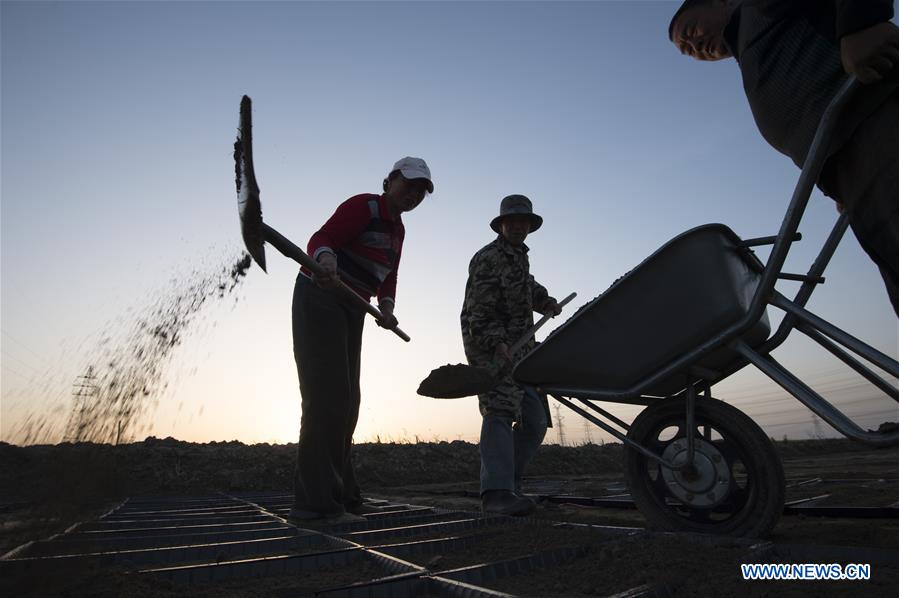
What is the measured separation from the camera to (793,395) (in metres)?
1.79

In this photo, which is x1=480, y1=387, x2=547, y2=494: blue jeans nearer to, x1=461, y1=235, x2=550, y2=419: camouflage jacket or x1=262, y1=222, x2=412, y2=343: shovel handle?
x1=461, y1=235, x2=550, y2=419: camouflage jacket

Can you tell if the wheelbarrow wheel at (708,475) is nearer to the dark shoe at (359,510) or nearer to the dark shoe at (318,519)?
the dark shoe at (318,519)

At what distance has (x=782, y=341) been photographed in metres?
2.01

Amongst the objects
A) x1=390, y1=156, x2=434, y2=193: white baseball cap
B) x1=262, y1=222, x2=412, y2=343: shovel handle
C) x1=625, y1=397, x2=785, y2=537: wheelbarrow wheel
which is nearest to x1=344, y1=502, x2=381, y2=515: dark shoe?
x1=262, y1=222, x2=412, y2=343: shovel handle

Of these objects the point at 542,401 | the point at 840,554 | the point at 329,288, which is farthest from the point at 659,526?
the point at 329,288

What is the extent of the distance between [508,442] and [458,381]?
509 mm

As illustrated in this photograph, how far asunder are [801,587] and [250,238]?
95.2 inches

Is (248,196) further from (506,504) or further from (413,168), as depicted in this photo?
(506,504)

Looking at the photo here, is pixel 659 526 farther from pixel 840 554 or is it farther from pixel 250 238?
pixel 250 238

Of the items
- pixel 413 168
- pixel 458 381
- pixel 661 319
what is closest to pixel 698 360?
pixel 661 319

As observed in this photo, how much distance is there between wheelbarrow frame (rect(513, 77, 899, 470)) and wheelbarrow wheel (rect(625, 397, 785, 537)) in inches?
2.5

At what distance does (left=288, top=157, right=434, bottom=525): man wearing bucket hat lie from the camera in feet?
8.45

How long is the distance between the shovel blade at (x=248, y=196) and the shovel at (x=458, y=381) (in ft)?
3.37

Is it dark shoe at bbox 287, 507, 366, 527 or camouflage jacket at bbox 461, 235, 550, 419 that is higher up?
camouflage jacket at bbox 461, 235, 550, 419
